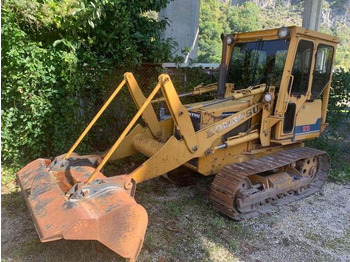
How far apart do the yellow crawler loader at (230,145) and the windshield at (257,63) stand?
0.02 metres

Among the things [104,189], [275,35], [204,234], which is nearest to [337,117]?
[275,35]

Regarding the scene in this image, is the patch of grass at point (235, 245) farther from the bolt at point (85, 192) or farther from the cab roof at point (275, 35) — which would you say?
the cab roof at point (275, 35)

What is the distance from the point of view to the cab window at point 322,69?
506 centimetres

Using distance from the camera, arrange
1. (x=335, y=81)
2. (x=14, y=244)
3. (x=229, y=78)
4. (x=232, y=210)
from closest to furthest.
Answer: (x=14, y=244) < (x=232, y=210) < (x=229, y=78) < (x=335, y=81)

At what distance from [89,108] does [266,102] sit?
3.24 m

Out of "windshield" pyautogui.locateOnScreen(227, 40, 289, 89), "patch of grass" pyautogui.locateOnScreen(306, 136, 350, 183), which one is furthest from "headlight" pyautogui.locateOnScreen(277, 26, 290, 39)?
"patch of grass" pyautogui.locateOnScreen(306, 136, 350, 183)

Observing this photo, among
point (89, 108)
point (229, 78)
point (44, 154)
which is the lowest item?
point (44, 154)

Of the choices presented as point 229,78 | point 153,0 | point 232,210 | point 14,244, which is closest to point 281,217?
point 232,210

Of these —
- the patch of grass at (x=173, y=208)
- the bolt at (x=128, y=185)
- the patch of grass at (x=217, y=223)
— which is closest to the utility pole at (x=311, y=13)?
the patch of grass at (x=173, y=208)

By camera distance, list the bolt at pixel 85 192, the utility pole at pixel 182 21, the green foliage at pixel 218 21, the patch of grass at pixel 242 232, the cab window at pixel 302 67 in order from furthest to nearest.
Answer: the green foliage at pixel 218 21
the utility pole at pixel 182 21
the cab window at pixel 302 67
the patch of grass at pixel 242 232
the bolt at pixel 85 192

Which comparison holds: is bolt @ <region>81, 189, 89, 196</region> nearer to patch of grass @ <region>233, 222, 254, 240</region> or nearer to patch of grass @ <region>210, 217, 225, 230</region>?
patch of grass @ <region>210, 217, 225, 230</region>

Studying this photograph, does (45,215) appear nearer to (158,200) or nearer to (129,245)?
(129,245)

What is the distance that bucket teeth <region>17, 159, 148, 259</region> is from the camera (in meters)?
2.78

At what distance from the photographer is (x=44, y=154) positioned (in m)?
5.68
